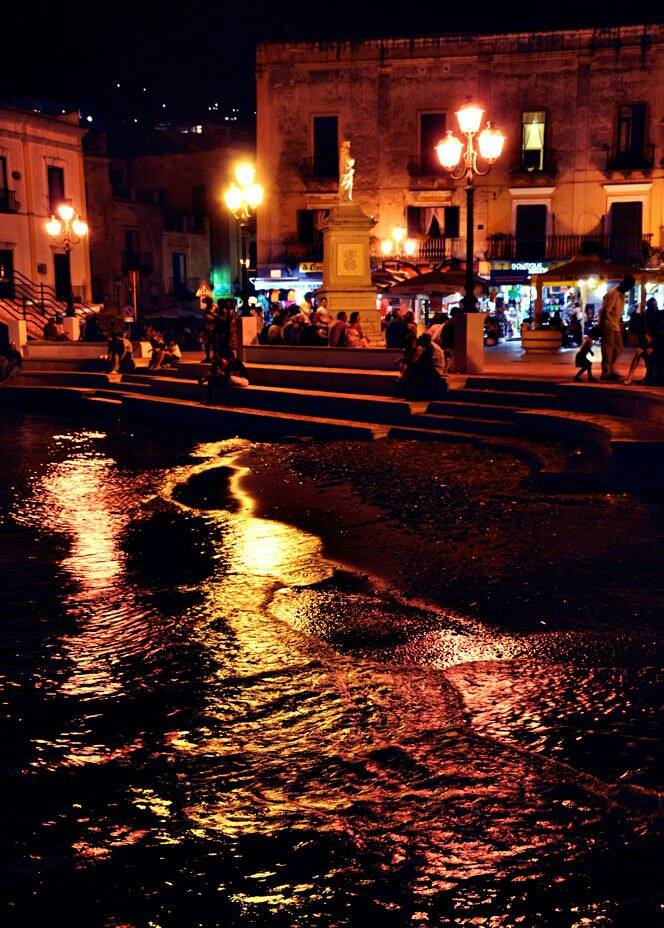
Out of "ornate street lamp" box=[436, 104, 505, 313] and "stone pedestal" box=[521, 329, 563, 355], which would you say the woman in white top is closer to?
"ornate street lamp" box=[436, 104, 505, 313]

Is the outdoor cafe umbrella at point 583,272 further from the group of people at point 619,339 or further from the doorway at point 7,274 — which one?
the doorway at point 7,274

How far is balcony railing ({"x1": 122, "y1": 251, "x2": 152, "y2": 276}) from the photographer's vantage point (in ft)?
157

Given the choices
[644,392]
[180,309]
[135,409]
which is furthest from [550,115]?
[644,392]

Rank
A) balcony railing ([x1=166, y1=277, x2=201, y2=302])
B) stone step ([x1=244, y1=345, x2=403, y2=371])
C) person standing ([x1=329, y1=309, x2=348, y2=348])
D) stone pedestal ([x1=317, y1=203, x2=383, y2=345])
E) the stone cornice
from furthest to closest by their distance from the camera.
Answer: balcony railing ([x1=166, y1=277, x2=201, y2=302]), the stone cornice, stone pedestal ([x1=317, y1=203, x2=383, y2=345]), person standing ([x1=329, y1=309, x2=348, y2=348]), stone step ([x1=244, y1=345, x2=403, y2=371])

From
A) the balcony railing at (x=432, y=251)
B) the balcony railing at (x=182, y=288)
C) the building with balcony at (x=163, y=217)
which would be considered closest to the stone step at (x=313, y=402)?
the balcony railing at (x=432, y=251)

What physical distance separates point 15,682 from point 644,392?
931cm

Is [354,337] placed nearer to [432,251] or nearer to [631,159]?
[432,251]

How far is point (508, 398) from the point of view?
14.0 m

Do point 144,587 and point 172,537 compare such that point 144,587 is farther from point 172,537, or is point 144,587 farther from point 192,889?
point 192,889

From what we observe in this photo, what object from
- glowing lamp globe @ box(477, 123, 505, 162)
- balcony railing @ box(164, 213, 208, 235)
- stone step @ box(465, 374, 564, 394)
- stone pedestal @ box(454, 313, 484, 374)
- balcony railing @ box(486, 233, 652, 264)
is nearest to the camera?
stone step @ box(465, 374, 564, 394)

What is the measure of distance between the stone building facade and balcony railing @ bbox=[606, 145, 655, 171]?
0.14ft

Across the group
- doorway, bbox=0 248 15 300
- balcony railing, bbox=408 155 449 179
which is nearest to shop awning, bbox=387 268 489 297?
balcony railing, bbox=408 155 449 179

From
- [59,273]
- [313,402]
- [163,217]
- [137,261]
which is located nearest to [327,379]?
[313,402]

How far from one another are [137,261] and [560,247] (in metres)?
22.7
